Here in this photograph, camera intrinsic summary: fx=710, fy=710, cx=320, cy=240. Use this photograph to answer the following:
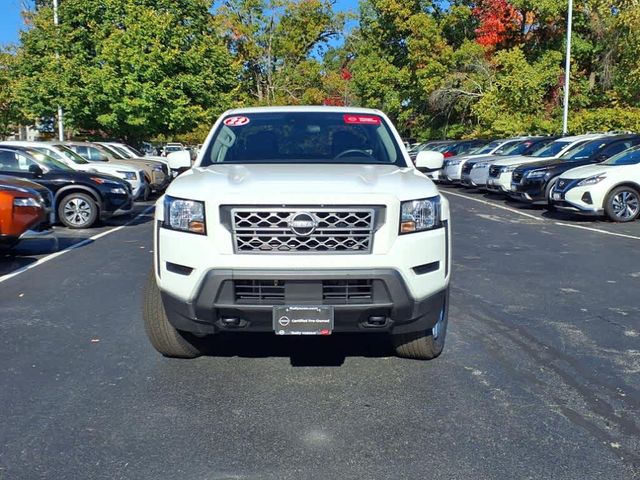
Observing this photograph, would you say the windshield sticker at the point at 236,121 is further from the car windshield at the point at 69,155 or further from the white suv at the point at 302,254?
the car windshield at the point at 69,155

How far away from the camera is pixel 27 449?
366cm

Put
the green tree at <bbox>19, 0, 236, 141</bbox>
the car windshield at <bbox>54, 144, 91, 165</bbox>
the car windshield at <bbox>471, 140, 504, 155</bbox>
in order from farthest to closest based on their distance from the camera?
the green tree at <bbox>19, 0, 236, 141</bbox> < the car windshield at <bbox>471, 140, 504, 155</bbox> < the car windshield at <bbox>54, 144, 91, 165</bbox>

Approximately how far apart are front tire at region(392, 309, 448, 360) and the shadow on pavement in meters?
0.26

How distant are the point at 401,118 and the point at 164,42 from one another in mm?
19066

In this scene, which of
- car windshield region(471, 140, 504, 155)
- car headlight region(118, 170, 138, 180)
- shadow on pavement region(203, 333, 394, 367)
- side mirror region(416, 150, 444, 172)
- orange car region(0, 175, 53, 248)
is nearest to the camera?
shadow on pavement region(203, 333, 394, 367)

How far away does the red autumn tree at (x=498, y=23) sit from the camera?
3694 centimetres

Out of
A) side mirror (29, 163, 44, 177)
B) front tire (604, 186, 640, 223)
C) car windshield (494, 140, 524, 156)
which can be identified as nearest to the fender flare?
side mirror (29, 163, 44, 177)

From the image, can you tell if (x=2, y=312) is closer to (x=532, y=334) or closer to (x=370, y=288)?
(x=370, y=288)

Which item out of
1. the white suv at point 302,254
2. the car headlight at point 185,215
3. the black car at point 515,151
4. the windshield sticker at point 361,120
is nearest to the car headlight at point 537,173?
the black car at point 515,151

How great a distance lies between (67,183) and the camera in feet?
43.7

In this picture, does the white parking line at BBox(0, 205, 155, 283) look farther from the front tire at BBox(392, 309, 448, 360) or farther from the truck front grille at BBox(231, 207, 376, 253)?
the front tire at BBox(392, 309, 448, 360)

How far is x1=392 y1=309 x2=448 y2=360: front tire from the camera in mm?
4906

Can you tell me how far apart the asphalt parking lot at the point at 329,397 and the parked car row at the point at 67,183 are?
66.6 inches

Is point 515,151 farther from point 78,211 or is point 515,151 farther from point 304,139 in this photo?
point 304,139
